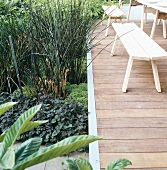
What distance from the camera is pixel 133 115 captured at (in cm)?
242

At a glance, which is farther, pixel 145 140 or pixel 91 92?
pixel 91 92

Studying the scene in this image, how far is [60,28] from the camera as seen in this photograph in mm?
3068

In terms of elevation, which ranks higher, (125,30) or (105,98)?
(125,30)

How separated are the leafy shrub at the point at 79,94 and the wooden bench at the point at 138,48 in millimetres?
474

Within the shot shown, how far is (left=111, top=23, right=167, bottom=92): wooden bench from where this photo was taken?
2.63m

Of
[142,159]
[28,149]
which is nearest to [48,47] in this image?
[142,159]

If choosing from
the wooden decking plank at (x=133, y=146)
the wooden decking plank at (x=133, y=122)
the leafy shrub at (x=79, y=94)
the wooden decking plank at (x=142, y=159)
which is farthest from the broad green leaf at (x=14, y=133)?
the leafy shrub at (x=79, y=94)

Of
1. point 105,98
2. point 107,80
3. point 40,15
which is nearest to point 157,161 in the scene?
point 105,98

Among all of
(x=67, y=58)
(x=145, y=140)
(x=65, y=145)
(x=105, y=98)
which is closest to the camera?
(x=65, y=145)

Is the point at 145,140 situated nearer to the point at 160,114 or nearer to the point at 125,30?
the point at 160,114

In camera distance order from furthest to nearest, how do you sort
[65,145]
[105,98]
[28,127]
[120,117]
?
[105,98]
[120,117]
[28,127]
[65,145]

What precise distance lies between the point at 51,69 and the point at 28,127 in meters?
2.14


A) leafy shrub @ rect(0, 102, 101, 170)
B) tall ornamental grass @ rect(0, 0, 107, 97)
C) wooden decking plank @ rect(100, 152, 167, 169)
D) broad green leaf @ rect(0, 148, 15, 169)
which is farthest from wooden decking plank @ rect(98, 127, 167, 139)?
broad green leaf @ rect(0, 148, 15, 169)

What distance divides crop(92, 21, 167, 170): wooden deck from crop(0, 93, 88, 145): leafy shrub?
0.24m
